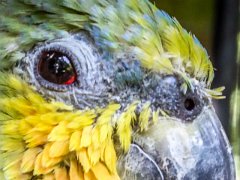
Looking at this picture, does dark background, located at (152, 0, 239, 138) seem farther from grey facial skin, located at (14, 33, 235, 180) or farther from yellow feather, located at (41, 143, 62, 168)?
yellow feather, located at (41, 143, 62, 168)

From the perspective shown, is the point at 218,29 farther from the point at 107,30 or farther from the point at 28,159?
the point at 28,159

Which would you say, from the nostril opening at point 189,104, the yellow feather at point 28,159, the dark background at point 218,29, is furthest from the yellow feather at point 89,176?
the dark background at point 218,29

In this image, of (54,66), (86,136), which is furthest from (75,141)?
(54,66)

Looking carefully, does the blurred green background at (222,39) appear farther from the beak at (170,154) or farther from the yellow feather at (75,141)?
the yellow feather at (75,141)

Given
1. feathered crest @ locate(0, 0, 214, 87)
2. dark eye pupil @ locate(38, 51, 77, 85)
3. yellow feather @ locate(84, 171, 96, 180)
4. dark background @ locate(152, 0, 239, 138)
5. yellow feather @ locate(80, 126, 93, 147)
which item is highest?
dark background @ locate(152, 0, 239, 138)

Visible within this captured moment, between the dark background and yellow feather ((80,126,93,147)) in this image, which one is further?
the dark background

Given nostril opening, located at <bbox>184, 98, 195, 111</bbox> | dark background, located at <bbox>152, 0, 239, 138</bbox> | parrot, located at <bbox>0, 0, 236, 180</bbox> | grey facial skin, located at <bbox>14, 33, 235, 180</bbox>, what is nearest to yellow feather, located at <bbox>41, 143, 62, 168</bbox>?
parrot, located at <bbox>0, 0, 236, 180</bbox>

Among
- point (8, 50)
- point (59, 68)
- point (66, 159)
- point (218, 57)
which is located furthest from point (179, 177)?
point (218, 57)
